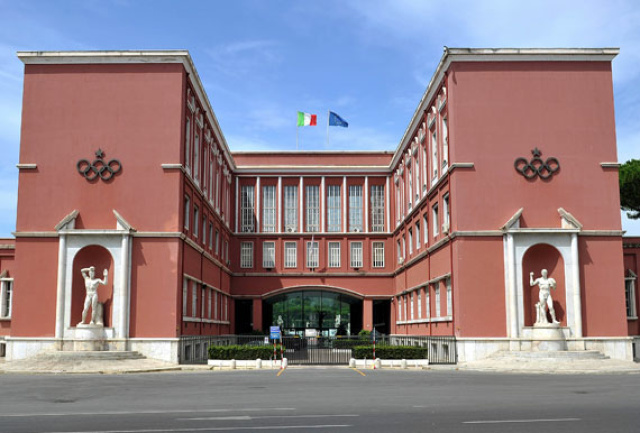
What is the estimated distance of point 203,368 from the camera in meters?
30.2

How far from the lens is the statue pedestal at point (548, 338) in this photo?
3031 cm

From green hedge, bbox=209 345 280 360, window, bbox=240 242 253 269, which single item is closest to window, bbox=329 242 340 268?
window, bbox=240 242 253 269

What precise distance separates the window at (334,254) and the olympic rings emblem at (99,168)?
2442cm

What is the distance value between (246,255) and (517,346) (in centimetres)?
2830

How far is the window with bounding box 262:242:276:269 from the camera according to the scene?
54781 millimetres

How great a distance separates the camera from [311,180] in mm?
55719

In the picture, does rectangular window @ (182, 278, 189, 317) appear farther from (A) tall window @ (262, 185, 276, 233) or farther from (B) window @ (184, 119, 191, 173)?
(A) tall window @ (262, 185, 276, 233)

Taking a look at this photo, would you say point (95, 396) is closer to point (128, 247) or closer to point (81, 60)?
point (128, 247)

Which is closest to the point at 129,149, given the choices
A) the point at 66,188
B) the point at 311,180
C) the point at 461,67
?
the point at 66,188

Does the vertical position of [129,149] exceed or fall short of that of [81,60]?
it falls short

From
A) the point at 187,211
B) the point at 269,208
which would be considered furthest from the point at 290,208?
the point at 187,211

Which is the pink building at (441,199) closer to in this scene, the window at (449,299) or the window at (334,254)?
the window at (449,299)

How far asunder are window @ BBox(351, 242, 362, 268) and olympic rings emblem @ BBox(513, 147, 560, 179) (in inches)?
902

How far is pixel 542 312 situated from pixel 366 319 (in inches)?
953
